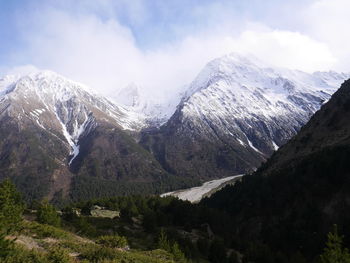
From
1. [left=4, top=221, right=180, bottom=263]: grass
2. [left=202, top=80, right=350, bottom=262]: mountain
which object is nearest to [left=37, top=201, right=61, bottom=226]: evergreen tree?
[left=4, top=221, right=180, bottom=263]: grass

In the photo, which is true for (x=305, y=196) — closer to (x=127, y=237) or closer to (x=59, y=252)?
(x=127, y=237)

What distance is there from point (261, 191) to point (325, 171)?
1000 inches

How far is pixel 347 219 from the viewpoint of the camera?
265 feet

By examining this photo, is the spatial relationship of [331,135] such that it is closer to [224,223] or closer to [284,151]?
[284,151]

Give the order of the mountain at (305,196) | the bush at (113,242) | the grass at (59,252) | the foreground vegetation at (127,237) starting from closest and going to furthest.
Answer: the grass at (59,252)
the foreground vegetation at (127,237)
the bush at (113,242)
the mountain at (305,196)

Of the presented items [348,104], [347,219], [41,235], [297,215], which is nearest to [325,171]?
[297,215]

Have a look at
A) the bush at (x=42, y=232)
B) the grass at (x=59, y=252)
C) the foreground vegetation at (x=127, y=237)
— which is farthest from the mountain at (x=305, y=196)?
the grass at (x=59, y=252)

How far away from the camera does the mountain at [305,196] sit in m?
86.7

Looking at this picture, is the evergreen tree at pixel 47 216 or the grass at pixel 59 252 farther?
the evergreen tree at pixel 47 216

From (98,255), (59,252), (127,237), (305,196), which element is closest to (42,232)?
(98,255)

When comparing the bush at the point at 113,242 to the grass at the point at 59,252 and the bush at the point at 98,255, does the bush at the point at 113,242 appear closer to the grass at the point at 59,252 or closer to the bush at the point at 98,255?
the grass at the point at 59,252

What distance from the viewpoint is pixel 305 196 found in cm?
10162

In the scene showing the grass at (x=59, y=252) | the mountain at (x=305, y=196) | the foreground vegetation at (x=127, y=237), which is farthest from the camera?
the mountain at (x=305, y=196)

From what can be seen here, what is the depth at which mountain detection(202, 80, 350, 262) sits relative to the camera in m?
86.7
